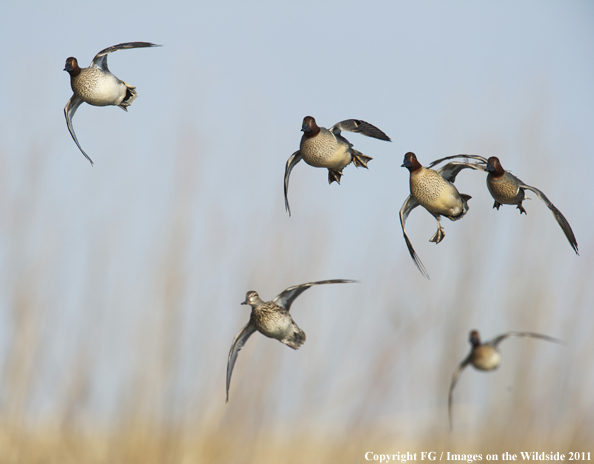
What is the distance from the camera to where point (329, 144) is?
240cm

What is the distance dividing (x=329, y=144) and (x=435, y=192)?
0.45 meters

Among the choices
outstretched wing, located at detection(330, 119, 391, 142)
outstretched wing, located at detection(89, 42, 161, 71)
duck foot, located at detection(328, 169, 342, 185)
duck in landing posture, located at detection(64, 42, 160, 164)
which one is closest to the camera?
outstretched wing, located at detection(89, 42, 161, 71)

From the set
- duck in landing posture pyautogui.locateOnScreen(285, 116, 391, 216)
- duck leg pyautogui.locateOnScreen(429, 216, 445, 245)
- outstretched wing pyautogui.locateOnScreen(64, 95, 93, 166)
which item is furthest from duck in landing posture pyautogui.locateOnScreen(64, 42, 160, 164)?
duck leg pyautogui.locateOnScreen(429, 216, 445, 245)

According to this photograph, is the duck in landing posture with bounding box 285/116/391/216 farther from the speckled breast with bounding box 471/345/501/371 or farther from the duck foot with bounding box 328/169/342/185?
the speckled breast with bounding box 471/345/501/371

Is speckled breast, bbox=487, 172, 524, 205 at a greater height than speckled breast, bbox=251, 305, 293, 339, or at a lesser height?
greater

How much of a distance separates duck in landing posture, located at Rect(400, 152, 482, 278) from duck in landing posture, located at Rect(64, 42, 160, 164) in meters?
1.12

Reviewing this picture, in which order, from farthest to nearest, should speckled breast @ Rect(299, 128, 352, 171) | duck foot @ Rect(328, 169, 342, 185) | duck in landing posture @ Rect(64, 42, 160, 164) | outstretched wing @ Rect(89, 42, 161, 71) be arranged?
duck foot @ Rect(328, 169, 342, 185) < speckled breast @ Rect(299, 128, 352, 171) < duck in landing posture @ Rect(64, 42, 160, 164) < outstretched wing @ Rect(89, 42, 161, 71)

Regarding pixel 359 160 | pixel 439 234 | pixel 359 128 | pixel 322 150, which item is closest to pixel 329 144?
pixel 322 150

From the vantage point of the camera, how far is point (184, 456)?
646 centimetres

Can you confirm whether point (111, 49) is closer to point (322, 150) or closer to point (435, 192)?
point (322, 150)

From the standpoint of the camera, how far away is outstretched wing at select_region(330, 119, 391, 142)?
2.51 meters

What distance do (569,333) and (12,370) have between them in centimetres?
556

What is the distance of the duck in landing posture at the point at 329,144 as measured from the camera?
2347mm

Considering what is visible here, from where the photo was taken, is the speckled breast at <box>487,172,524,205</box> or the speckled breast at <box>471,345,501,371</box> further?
the speckled breast at <box>487,172,524,205</box>
